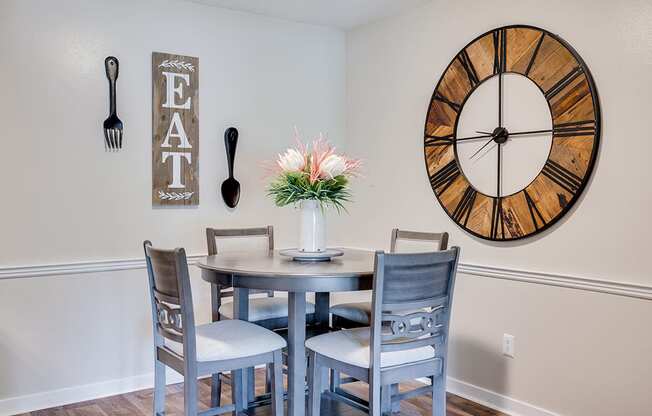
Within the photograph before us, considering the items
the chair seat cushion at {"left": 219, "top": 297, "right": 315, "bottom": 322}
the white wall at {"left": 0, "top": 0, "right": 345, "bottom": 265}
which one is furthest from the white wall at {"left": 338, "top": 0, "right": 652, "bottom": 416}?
the chair seat cushion at {"left": 219, "top": 297, "right": 315, "bottom": 322}

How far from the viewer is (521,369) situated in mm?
2883

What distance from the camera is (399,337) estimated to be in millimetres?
2020

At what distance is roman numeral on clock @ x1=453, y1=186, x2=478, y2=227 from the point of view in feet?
10.2

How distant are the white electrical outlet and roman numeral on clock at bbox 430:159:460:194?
0.90 meters

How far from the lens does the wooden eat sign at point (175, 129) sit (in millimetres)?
3340

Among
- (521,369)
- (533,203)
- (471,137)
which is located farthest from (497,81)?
(521,369)

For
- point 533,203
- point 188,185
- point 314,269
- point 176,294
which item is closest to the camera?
point 176,294

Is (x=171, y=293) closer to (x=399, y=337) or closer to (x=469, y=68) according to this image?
(x=399, y=337)

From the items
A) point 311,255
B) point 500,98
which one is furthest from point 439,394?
point 500,98

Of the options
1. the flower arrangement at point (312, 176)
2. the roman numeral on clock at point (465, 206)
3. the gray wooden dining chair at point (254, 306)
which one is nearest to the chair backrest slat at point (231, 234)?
the gray wooden dining chair at point (254, 306)

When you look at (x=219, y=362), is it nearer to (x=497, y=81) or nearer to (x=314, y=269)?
(x=314, y=269)

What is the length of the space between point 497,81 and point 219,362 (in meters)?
2.03

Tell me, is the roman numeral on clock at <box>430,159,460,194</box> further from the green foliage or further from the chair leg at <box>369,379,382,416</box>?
the chair leg at <box>369,379,382,416</box>

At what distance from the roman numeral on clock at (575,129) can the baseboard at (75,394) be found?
2.60 meters
